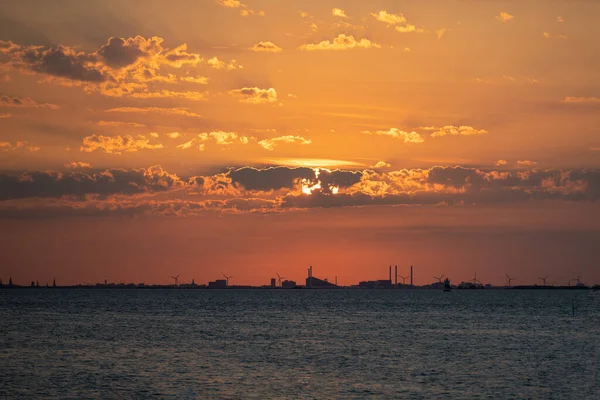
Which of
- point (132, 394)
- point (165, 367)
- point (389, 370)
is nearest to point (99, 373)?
point (165, 367)

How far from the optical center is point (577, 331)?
14838 cm

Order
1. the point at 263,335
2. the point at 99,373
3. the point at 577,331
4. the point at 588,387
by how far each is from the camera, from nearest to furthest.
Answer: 1. the point at 588,387
2. the point at 99,373
3. the point at 263,335
4. the point at 577,331

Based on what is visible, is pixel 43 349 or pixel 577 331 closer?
pixel 43 349

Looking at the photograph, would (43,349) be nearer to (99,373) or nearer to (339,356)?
(99,373)

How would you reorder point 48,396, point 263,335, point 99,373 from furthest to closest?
1. point 263,335
2. point 99,373
3. point 48,396

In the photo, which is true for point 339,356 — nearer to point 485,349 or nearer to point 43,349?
point 485,349

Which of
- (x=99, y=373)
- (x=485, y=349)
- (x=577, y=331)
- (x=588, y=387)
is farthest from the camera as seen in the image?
(x=577, y=331)

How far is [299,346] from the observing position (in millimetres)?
113562

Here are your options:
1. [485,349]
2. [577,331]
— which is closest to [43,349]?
[485,349]

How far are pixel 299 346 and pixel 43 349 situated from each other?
34.0 m

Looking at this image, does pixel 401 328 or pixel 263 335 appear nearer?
pixel 263 335

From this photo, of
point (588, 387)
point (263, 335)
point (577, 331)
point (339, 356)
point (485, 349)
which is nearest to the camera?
point (588, 387)

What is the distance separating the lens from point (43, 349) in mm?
104688

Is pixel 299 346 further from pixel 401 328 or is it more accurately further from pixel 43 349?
pixel 401 328
